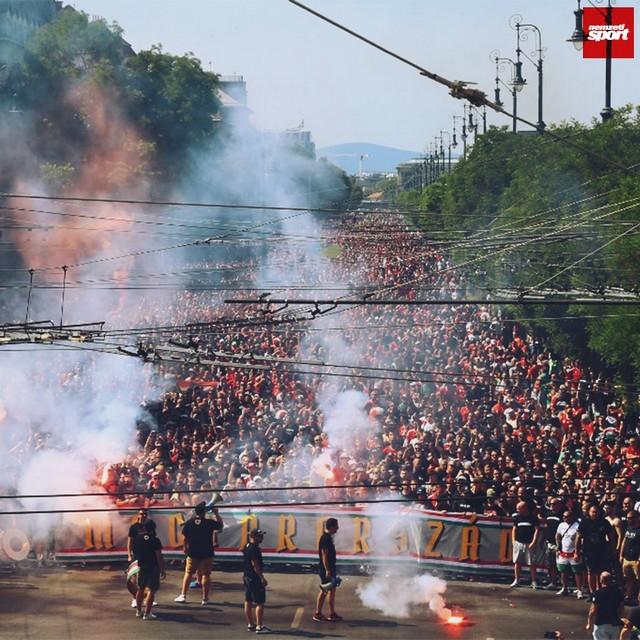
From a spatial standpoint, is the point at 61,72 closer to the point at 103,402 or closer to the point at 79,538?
the point at 103,402

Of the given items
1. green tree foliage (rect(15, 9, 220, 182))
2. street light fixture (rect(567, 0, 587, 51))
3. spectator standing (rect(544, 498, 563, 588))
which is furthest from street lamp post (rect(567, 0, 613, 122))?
green tree foliage (rect(15, 9, 220, 182))

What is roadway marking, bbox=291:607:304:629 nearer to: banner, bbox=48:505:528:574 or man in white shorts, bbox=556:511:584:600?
banner, bbox=48:505:528:574

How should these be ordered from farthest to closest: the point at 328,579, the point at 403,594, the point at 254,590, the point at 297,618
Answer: the point at 403,594 → the point at 297,618 → the point at 328,579 → the point at 254,590

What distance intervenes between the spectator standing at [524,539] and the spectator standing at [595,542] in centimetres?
81

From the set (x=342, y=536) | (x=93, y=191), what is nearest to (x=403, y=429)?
(x=342, y=536)

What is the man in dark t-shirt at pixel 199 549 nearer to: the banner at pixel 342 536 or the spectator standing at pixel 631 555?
the banner at pixel 342 536

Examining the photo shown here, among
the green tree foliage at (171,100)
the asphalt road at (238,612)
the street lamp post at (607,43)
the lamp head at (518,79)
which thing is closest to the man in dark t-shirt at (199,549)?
the asphalt road at (238,612)

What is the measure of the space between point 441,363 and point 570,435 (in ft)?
25.4

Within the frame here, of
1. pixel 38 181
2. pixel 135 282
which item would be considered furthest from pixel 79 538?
pixel 38 181

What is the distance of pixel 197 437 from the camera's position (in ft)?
69.4

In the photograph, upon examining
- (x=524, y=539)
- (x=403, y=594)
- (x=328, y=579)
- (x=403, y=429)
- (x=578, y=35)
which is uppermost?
(x=578, y=35)

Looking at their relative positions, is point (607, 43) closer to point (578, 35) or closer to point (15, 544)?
point (578, 35)

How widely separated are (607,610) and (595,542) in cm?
230

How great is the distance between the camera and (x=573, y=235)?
58.1 ft
